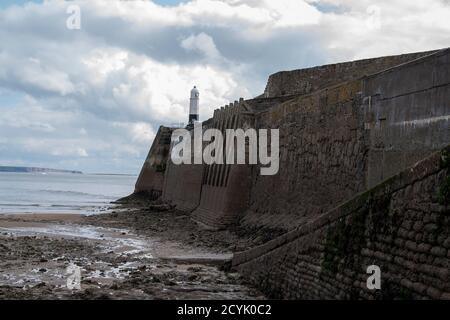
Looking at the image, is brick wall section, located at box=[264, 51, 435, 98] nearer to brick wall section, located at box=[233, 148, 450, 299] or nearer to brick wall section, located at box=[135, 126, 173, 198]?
brick wall section, located at box=[233, 148, 450, 299]

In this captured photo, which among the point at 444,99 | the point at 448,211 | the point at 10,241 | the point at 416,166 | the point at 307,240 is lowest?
the point at 10,241

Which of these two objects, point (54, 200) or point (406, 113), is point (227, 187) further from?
point (54, 200)

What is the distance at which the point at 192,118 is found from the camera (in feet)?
150

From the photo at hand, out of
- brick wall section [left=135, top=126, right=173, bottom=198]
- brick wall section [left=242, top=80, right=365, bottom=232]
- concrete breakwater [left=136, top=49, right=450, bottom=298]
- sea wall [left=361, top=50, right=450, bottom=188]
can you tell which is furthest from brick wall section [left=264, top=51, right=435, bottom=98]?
brick wall section [left=135, top=126, right=173, bottom=198]

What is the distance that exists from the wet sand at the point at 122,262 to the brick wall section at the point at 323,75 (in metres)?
6.83

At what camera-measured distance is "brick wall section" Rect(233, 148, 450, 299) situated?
6.17m

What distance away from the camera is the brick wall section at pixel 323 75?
19141mm

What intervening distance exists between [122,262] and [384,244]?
8.13 metres

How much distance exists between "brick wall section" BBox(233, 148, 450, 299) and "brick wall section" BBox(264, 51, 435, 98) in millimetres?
9587

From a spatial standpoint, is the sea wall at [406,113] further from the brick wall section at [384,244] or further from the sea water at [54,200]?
the sea water at [54,200]

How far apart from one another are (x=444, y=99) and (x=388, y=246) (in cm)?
399

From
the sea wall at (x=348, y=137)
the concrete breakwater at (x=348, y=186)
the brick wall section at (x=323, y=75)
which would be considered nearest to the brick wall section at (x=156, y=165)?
the brick wall section at (x=323, y=75)
